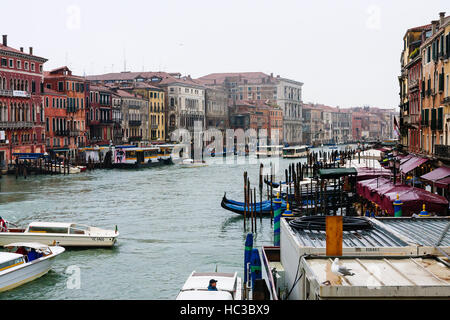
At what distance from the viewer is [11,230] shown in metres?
14.0

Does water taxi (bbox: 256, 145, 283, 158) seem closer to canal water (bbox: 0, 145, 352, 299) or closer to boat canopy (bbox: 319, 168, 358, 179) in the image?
canal water (bbox: 0, 145, 352, 299)

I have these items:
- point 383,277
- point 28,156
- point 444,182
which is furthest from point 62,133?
point 383,277

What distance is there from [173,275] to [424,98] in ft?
45.1

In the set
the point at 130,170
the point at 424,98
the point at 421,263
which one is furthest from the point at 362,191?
the point at 130,170

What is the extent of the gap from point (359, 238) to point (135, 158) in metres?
36.5

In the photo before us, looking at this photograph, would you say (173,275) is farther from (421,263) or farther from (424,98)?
(424,98)

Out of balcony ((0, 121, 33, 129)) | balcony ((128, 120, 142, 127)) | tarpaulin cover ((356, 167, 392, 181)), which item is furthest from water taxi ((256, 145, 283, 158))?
tarpaulin cover ((356, 167, 392, 181))

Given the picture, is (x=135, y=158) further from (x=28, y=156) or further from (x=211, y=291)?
(x=211, y=291)

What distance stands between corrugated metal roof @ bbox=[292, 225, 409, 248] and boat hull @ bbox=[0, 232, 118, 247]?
793cm

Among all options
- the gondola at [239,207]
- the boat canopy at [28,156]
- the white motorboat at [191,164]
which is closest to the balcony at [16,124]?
the boat canopy at [28,156]

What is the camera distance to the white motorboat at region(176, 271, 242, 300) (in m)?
7.58

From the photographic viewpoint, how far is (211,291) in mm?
7676

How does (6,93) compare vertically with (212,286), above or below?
above

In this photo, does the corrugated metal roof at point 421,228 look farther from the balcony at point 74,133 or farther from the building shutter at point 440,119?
the balcony at point 74,133
